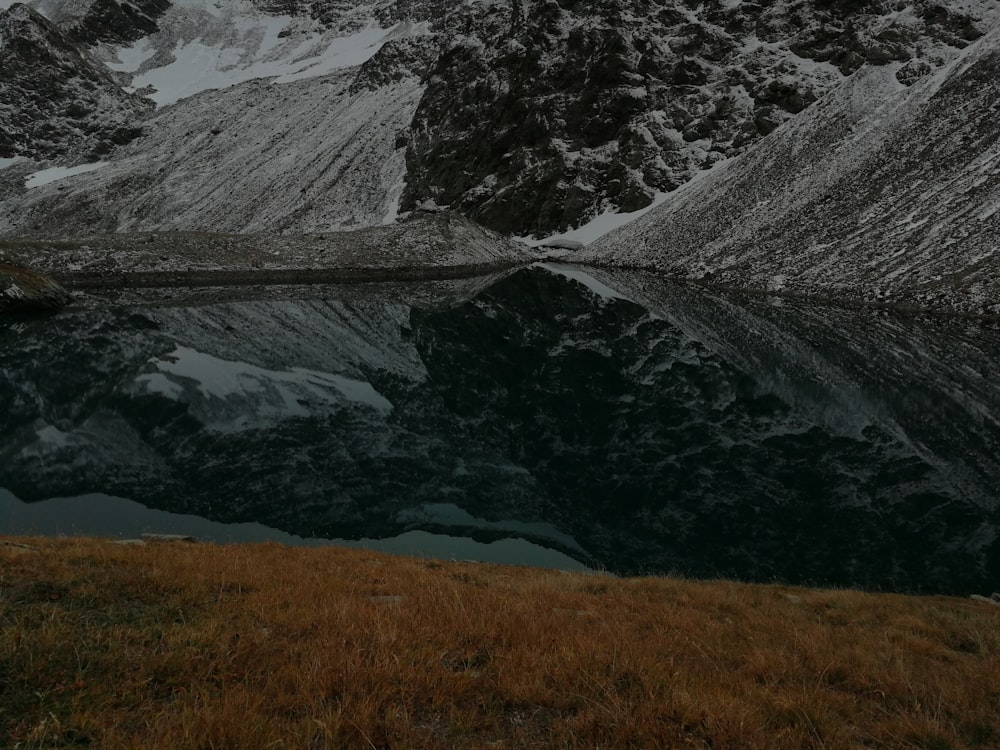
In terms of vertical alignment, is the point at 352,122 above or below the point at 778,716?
above

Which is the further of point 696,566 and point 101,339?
point 101,339

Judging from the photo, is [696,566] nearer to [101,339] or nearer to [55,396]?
[55,396]

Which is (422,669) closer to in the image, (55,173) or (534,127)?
(534,127)

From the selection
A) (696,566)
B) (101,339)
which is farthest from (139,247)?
(696,566)

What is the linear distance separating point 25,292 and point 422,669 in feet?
225

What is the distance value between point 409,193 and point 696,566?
15504 cm

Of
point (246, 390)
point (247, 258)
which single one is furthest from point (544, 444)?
point (247, 258)

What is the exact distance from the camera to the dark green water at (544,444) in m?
17.7

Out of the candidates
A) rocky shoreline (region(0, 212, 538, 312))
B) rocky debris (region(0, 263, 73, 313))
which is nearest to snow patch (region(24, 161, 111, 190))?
rocky shoreline (region(0, 212, 538, 312))

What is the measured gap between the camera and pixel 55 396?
1150 inches

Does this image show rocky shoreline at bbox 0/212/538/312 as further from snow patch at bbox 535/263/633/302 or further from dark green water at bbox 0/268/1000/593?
dark green water at bbox 0/268/1000/593

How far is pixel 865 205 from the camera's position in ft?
245

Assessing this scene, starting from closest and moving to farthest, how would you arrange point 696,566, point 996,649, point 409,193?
point 996,649, point 696,566, point 409,193

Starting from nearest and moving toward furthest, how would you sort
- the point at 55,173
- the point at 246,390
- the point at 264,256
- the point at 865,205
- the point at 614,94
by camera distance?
1. the point at 246,390
2. the point at 865,205
3. the point at 264,256
4. the point at 614,94
5. the point at 55,173
